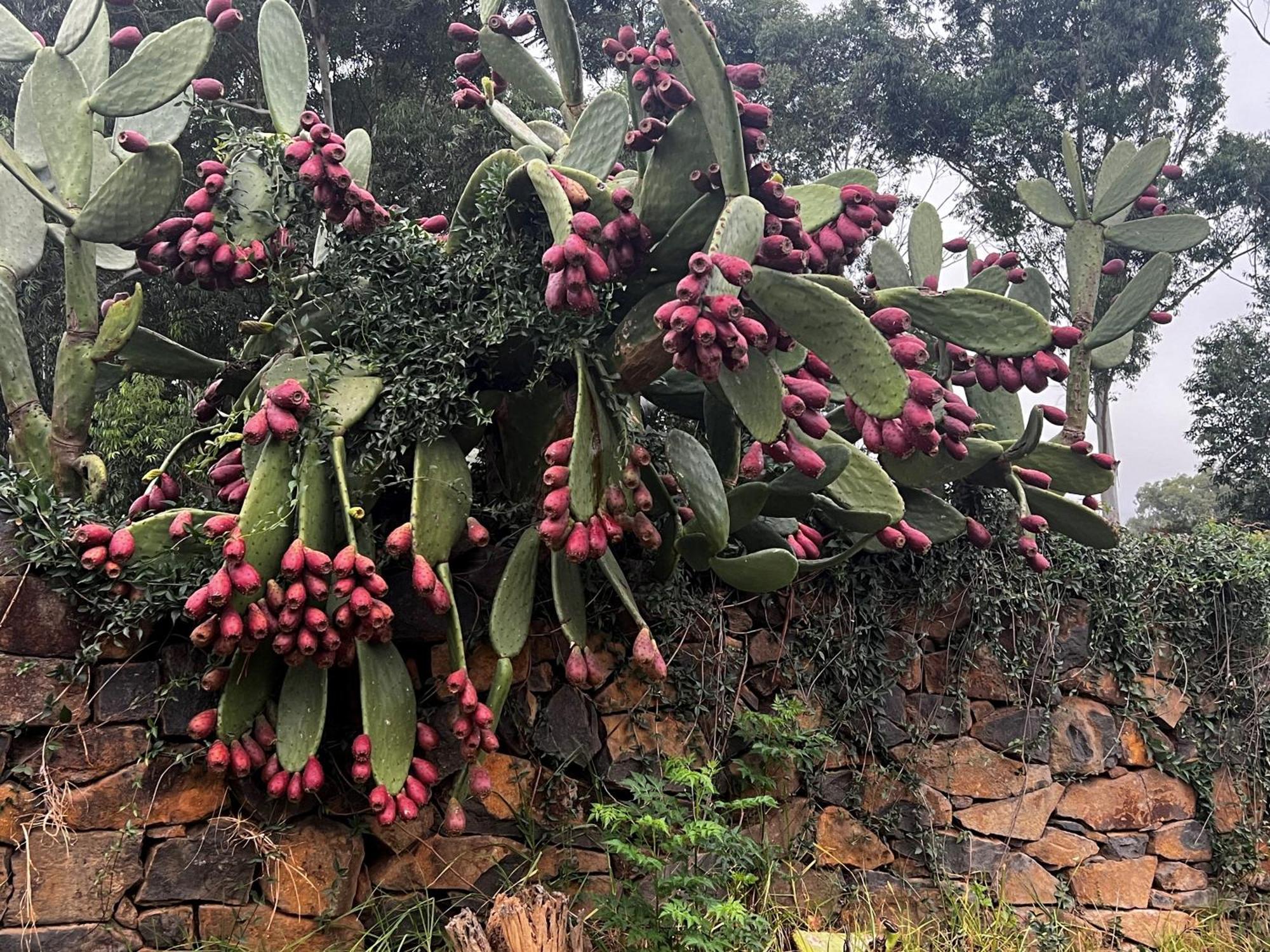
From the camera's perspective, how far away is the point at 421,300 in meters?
2.54

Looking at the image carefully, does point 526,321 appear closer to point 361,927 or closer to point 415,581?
point 415,581

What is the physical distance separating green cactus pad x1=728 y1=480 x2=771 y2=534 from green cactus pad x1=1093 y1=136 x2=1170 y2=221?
222 cm

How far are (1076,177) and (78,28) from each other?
3567mm

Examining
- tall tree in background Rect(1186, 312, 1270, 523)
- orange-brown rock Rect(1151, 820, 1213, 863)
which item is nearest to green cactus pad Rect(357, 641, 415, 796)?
orange-brown rock Rect(1151, 820, 1213, 863)

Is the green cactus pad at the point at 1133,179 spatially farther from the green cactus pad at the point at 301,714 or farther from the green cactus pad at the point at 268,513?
the green cactus pad at the point at 301,714

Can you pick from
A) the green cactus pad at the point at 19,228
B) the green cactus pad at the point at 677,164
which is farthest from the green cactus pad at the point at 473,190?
the green cactus pad at the point at 19,228

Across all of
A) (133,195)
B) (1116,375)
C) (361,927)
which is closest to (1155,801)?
(361,927)

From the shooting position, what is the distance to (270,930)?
225 cm

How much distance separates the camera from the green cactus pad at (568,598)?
2.41m

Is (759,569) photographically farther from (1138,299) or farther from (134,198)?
(134,198)

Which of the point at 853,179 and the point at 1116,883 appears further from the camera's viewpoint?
the point at 1116,883

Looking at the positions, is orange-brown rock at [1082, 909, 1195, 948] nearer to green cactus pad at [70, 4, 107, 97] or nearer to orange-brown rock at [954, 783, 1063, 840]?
orange-brown rock at [954, 783, 1063, 840]

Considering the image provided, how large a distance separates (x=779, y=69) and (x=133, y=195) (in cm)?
1124

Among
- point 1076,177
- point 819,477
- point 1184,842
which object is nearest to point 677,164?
point 819,477
